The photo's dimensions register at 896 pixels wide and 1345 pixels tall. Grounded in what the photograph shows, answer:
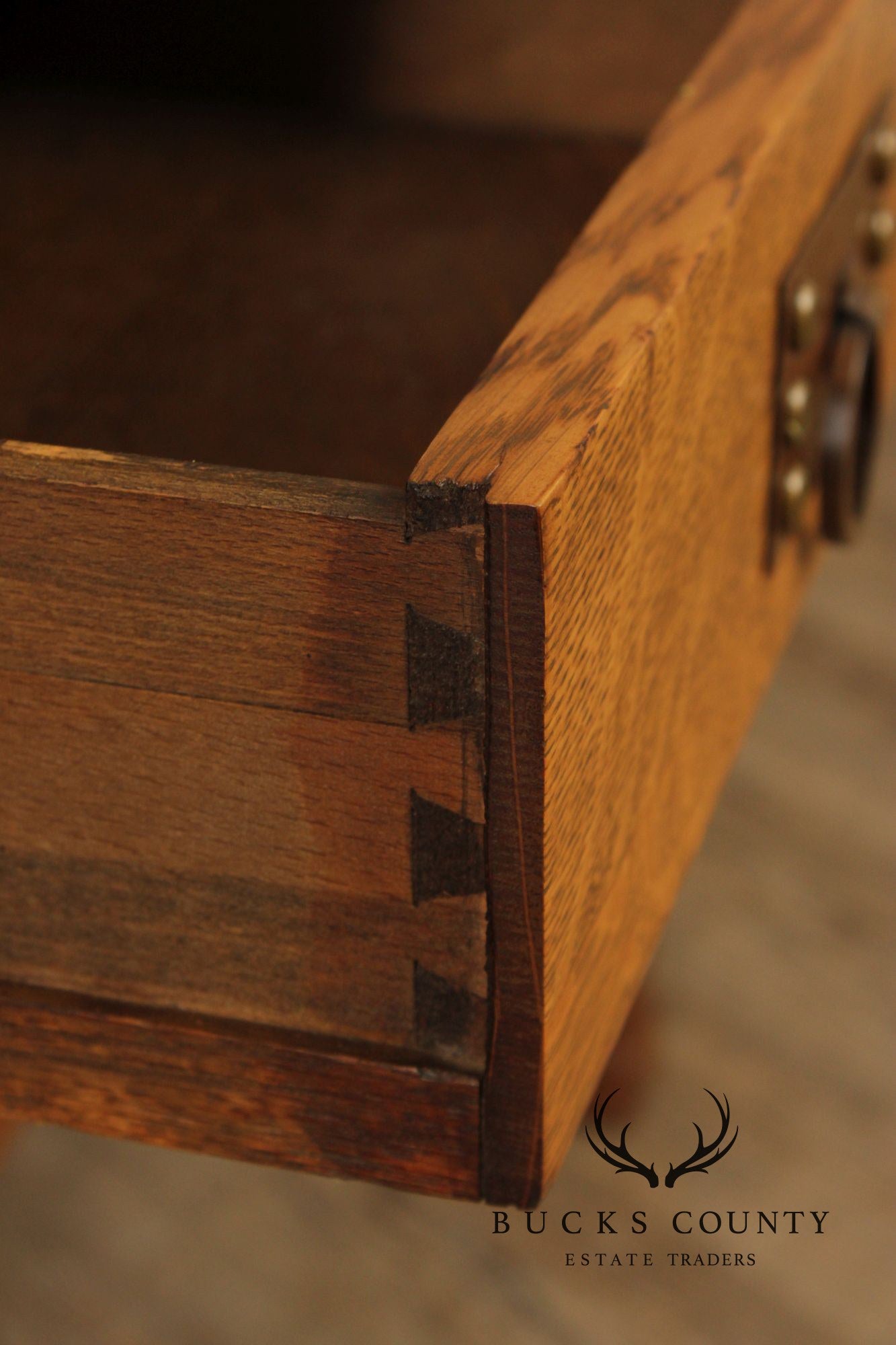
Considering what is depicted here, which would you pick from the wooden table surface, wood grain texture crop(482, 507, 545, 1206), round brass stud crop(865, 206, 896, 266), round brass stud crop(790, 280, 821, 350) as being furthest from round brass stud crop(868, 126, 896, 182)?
the wooden table surface

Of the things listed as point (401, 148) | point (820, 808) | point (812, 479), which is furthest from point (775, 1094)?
point (401, 148)

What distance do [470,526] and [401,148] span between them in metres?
0.56

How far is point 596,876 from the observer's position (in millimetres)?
458

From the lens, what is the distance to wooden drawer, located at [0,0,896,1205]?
0.38 meters

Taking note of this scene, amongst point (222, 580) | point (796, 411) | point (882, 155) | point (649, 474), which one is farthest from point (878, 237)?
point (222, 580)

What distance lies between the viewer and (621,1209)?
968 mm

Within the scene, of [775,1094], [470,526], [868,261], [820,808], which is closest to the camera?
[470,526]

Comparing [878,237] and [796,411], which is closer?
[796,411]

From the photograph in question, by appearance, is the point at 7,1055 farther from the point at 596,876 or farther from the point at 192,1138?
the point at 596,876

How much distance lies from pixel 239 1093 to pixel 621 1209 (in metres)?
0.56

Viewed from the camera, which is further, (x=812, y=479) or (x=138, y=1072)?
(x=812, y=479)

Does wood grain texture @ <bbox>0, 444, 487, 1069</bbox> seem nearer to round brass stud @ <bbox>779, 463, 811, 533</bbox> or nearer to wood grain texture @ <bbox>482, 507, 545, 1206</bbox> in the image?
wood grain texture @ <bbox>482, 507, 545, 1206</bbox>

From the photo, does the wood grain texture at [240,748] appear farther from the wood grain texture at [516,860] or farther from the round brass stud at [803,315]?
the round brass stud at [803,315]

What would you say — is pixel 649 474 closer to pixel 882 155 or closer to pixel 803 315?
pixel 803 315
